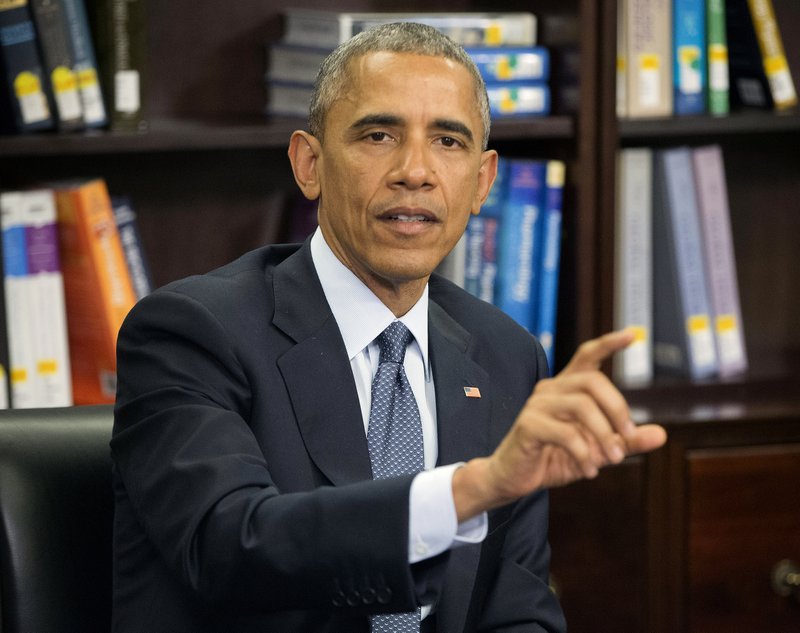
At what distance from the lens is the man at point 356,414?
1189 millimetres

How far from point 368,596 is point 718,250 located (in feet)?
5.30

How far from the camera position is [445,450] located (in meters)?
1.58

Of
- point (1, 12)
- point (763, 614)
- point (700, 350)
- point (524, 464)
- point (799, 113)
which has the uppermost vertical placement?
point (1, 12)

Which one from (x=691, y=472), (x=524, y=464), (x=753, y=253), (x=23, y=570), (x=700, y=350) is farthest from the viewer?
(x=753, y=253)

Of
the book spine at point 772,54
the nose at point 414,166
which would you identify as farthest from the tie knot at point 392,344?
the book spine at point 772,54

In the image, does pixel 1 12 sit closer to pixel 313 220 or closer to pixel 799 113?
pixel 313 220

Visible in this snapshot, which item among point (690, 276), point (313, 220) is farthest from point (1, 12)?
point (690, 276)

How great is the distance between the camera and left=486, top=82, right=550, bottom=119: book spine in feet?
8.00

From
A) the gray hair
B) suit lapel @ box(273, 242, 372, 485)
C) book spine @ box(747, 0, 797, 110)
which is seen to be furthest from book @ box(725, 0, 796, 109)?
suit lapel @ box(273, 242, 372, 485)

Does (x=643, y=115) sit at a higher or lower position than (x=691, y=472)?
higher

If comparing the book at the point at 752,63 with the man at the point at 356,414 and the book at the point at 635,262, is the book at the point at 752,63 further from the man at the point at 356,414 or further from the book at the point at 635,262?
the man at the point at 356,414

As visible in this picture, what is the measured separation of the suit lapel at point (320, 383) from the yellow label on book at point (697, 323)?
1.19m

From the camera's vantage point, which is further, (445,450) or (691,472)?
(691,472)

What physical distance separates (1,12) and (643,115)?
3.96 feet
